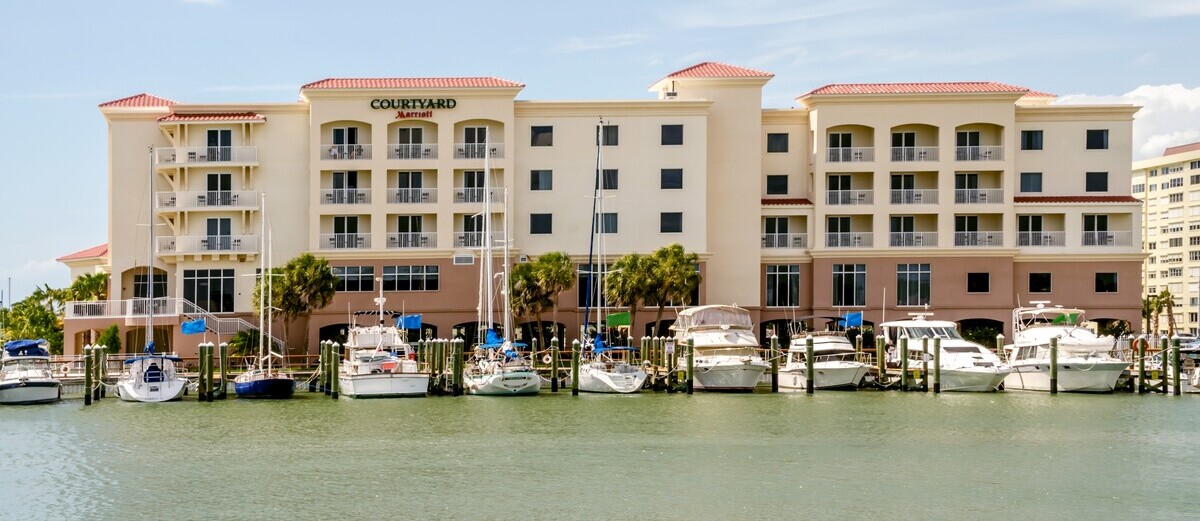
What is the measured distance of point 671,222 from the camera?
83.2m

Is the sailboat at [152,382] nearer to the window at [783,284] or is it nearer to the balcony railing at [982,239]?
the window at [783,284]

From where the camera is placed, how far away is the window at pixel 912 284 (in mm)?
84125

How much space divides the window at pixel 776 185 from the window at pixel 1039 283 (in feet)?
51.2

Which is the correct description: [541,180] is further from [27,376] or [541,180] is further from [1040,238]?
Result: [27,376]

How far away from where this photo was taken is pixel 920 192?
84.8 metres

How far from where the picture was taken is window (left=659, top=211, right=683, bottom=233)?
83.1m

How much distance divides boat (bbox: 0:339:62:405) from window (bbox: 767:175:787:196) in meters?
42.7

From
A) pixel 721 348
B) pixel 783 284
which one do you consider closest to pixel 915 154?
pixel 783 284

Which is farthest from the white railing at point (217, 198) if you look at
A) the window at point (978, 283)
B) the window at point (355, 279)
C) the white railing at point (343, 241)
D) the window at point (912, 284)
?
the window at point (978, 283)

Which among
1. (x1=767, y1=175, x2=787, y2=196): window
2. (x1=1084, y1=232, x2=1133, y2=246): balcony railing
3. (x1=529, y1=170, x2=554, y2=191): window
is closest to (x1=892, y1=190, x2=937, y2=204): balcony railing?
(x1=767, y1=175, x2=787, y2=196): window

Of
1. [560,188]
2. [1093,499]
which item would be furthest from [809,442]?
[560,188]

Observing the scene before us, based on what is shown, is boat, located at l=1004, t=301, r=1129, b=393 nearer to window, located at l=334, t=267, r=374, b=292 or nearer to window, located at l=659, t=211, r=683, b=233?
window, located at l=659, t=211, r=683, b=233

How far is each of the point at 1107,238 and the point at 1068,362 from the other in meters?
24.4

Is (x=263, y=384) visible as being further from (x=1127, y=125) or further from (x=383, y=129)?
(x=1127, y=125)
